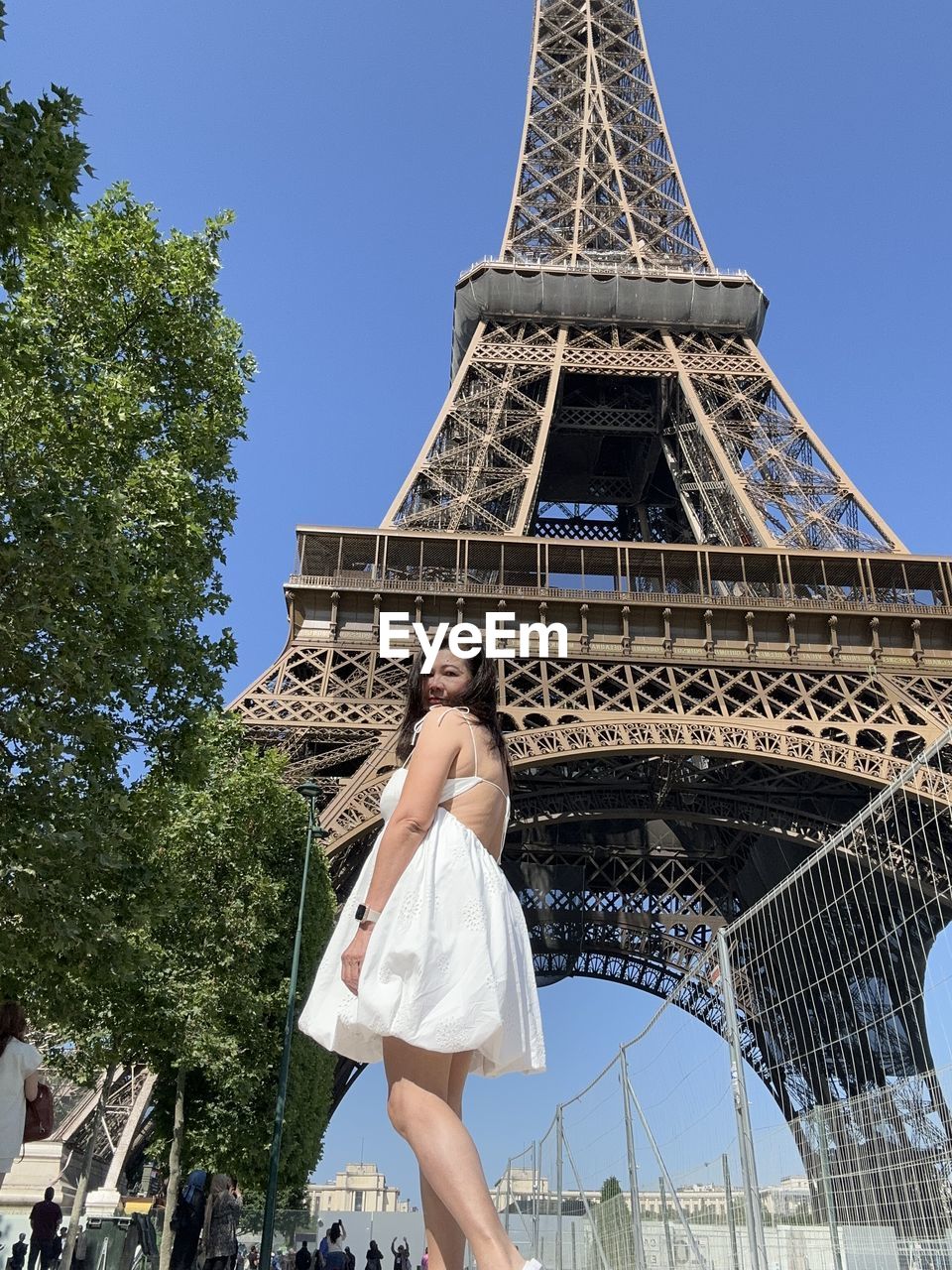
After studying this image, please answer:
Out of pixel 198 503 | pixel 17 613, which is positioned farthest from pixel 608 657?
pixel 17 613

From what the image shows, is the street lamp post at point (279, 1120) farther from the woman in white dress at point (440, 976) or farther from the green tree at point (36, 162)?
the woman in white dress at point (440, 976)

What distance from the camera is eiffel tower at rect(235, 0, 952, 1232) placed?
70.6ft

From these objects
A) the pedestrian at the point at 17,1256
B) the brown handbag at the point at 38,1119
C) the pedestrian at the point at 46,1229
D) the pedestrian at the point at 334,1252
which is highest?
the brown handbag at the point at 38,1119

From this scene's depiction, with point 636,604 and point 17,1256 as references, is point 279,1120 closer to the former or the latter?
point 17,1256

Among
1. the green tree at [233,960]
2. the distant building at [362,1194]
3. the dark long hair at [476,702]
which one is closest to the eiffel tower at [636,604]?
the green tree at [233,960]

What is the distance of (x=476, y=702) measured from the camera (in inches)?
123

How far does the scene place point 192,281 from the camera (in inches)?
398

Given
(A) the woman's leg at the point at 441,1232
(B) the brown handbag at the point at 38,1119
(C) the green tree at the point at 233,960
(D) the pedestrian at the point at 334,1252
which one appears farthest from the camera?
(D) the pedestrian at the point at 334,1252

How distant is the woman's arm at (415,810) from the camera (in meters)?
2.59

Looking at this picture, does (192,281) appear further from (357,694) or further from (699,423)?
(699,423)

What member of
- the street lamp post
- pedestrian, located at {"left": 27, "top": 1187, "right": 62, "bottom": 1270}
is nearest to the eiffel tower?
the street lamp post

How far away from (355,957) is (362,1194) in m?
110

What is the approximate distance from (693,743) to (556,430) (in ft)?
58.6

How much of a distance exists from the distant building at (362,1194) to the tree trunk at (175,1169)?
8752 centimetres
